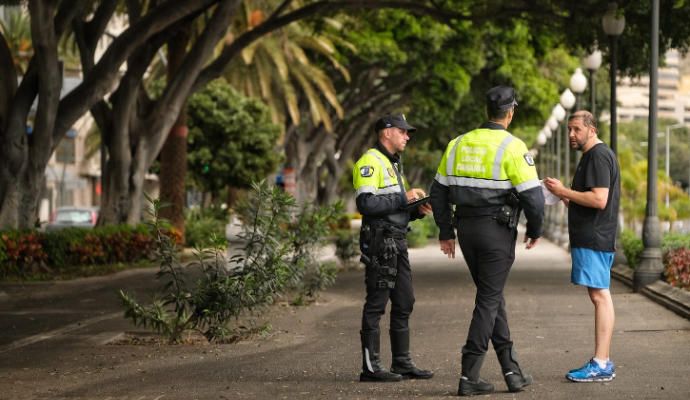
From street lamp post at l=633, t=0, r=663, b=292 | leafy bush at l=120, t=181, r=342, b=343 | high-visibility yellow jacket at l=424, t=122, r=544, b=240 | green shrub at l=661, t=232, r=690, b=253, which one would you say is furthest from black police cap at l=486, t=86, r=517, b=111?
green shrub at l=661, t=232, r=690, b=253

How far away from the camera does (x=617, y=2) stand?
77.7 ft

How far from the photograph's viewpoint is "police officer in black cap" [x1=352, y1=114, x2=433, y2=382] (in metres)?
9.83

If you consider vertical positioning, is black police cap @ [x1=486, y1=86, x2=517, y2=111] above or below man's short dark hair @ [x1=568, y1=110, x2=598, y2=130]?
above

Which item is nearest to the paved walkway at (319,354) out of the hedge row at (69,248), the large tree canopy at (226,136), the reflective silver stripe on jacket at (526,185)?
the reflective silver stripe on jacket at (526,185)

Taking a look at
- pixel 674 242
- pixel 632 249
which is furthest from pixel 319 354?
pixel 632 249

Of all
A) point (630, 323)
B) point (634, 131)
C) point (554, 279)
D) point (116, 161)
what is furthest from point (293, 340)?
point (634, 131)

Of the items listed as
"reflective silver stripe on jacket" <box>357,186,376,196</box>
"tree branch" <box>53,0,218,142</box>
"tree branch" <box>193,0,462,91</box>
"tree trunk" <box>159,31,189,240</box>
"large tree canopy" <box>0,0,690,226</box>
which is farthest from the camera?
"tree trunk" <box>159,31,189,240</box>

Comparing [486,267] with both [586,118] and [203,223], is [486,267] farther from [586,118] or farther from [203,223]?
[203,223]

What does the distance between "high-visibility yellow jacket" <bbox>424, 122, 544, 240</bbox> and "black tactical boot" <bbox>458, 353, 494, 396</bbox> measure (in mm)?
859

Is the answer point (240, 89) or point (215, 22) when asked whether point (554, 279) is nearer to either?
point (215, 22)

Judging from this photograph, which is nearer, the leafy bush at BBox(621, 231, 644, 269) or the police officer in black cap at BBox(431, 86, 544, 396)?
the police officer in black cap at BBox(431, 86, 544, 396)

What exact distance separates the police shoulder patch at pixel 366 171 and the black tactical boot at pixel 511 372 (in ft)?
5.09

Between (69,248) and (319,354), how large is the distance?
1556 centimetres

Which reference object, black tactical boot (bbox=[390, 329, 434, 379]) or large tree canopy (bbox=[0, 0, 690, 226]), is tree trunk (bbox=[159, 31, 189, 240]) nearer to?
large tree canopy (bbox=[0, 0, 690, 226])
